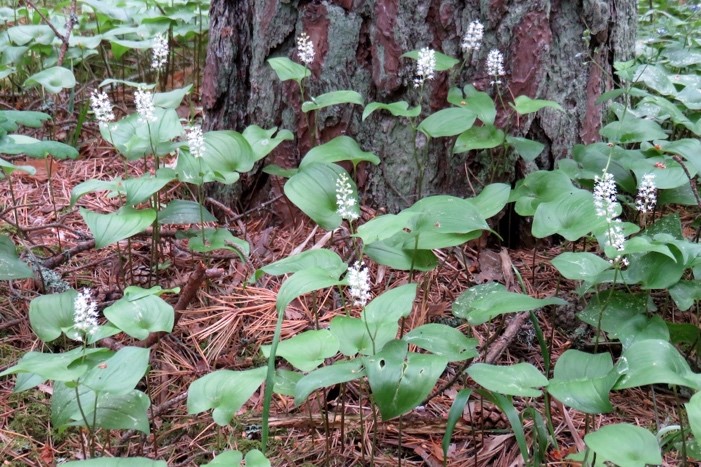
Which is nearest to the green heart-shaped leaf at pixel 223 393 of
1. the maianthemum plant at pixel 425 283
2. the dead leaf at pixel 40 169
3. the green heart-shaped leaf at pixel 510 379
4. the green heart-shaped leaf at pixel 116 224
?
the maianthemum plant at pixel 425 283

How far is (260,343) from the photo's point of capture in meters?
2.30

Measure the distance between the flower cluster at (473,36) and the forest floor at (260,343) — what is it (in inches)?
29.1

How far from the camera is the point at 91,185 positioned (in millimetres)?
2281

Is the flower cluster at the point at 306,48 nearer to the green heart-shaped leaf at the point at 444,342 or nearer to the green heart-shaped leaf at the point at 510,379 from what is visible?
the green heart-shaped leaf at the point at 444,342

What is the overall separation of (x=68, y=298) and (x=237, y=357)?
1.88 ft

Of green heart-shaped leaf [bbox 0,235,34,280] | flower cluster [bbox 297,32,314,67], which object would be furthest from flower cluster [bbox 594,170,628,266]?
green heart-shaped leaf [bbox 0,235,34,280]

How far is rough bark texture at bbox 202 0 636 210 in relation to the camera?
257 cm

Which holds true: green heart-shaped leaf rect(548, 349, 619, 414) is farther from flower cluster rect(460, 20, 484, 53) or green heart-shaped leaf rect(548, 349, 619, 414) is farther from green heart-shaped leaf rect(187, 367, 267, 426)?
flower cluster rect(460, 20, 484, 53)

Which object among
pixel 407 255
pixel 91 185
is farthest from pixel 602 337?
pixel 91 185

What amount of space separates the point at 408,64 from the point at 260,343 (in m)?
1.20

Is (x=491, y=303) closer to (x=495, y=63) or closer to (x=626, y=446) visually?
(x=626, y=446)

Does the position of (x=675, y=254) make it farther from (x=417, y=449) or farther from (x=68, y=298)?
(x=68, y=298)

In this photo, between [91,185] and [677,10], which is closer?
[91,185]

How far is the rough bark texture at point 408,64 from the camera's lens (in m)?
2.57
